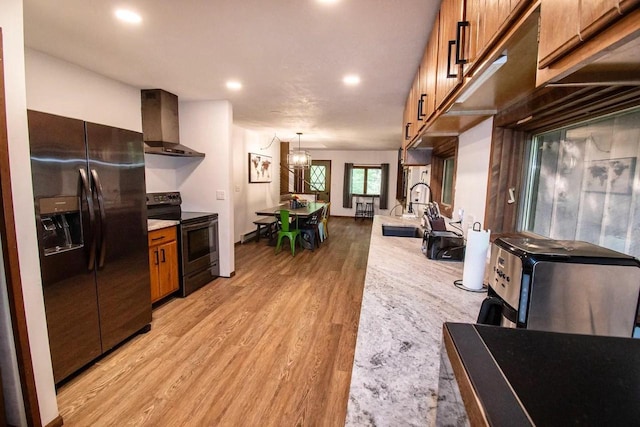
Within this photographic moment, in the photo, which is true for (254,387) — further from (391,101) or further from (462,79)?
(391,101)

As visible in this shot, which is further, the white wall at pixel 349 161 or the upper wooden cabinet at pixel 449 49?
the white wall at pixel 349 161

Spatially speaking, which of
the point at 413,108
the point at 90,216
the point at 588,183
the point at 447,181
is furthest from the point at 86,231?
the point at 447,181

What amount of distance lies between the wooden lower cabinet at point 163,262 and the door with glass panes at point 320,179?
6783 millimetres

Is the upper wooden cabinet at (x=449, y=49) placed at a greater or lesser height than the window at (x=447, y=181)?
greater

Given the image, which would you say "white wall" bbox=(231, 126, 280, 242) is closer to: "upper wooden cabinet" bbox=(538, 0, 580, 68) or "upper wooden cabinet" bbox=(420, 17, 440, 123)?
"upper wooden cabinet" bbox=(420, 17, 440, 123)

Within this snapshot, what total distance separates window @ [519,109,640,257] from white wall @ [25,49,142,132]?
3.63 metres

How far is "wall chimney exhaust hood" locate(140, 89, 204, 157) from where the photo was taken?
319 cm

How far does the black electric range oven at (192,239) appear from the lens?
3152 millimetres

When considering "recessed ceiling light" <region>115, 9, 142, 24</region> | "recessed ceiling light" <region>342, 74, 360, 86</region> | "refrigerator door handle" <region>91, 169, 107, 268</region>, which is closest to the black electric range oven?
"refrigerator door handle" <region>91, 169, 107, 268</region>

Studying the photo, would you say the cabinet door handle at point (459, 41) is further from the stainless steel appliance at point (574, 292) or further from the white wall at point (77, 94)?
the white wall at point (77, 94)

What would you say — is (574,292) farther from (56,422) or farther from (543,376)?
(56,422)

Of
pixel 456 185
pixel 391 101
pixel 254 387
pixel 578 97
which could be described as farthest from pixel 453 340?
pixel 391 101

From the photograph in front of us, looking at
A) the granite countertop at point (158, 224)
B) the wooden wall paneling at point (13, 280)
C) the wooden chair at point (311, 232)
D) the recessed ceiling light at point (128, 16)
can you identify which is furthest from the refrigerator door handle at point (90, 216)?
the wooden chair at point (311, 232)

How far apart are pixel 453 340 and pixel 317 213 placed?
5319 mm
